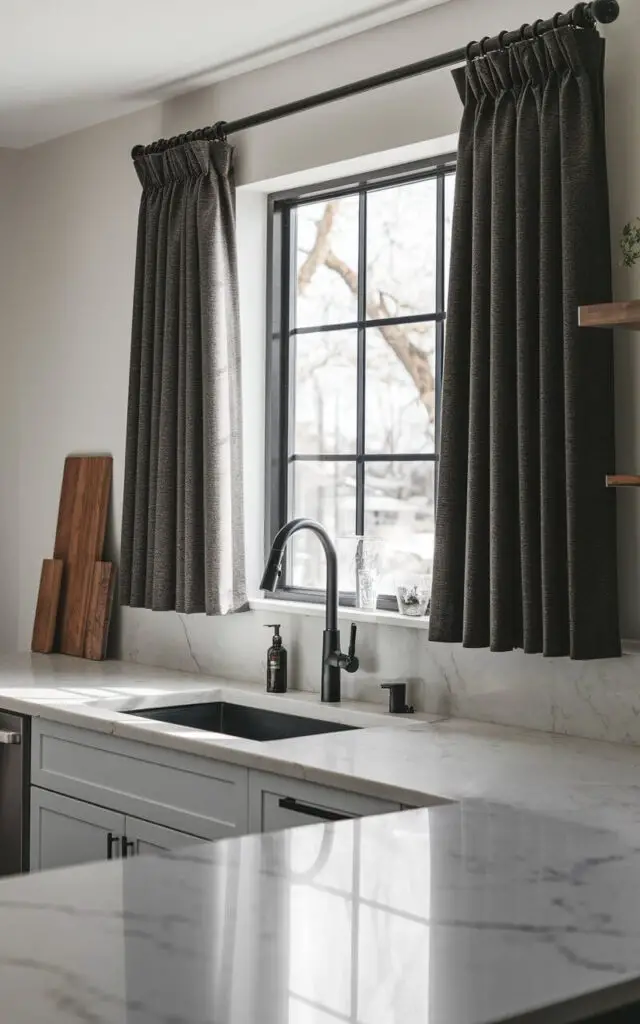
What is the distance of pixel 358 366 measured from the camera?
3.72 meters

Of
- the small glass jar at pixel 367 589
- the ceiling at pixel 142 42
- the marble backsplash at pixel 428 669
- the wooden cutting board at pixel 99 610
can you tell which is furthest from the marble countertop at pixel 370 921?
the ceiling at pixel 142 42

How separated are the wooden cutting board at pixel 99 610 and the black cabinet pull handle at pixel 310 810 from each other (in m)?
1.74

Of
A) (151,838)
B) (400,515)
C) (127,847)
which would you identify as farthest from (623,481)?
(127,847)

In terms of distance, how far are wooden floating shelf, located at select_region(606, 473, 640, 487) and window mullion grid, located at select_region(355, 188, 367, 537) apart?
1208 millimetres

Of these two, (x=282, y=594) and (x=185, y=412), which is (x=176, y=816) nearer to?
(x=282, y=594)

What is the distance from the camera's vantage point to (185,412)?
12.6 ft

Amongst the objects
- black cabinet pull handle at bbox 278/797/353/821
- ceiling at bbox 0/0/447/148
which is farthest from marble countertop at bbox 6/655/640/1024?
ceiling at bbox 0/0/447/148

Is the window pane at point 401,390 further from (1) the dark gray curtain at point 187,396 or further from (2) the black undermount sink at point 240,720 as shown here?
(2) the black undermount sink at point 240,720

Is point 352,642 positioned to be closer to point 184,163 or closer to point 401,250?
point 401,250

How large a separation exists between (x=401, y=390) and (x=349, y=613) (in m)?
0.68

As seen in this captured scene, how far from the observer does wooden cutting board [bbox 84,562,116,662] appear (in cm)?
421

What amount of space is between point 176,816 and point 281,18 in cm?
214

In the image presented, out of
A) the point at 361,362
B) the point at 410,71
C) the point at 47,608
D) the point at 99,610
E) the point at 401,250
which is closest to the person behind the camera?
the point at 410,71

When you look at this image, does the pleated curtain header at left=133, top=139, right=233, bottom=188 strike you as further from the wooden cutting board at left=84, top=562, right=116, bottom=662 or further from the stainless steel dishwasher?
the stainless steel dishwasher
